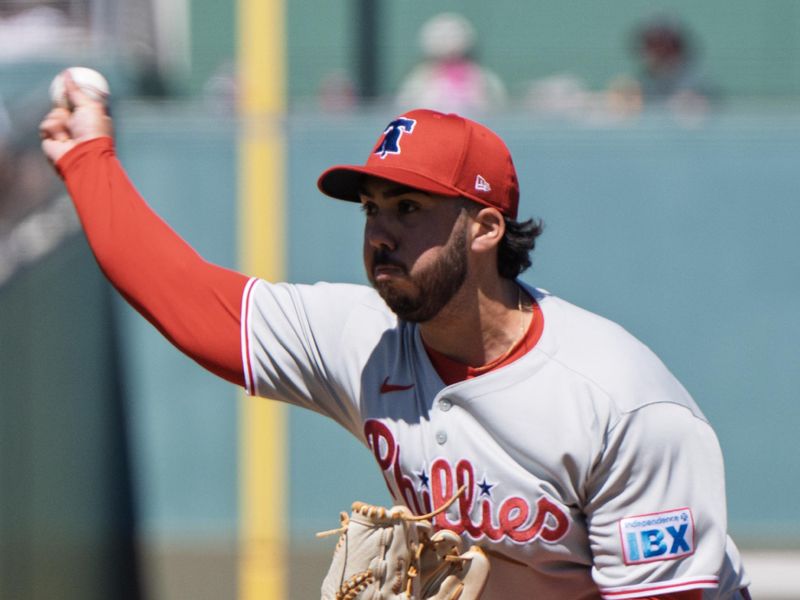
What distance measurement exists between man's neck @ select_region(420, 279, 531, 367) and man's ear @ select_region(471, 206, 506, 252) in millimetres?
91

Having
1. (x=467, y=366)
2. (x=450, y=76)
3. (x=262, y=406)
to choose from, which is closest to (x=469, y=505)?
(x=467, y=366)

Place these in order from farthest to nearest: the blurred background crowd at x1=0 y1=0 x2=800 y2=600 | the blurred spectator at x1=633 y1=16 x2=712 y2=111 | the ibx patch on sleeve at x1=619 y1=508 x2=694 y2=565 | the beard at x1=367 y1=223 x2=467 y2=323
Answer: the blurred spectator at x1=633 y1=16 x2=712 y2=111, the blurred background crowd at x1=0 y1=0 x2=800 y2=600, the beard at x1=367 y1=223 x2=467 y2=323, the ibx patch on sleeve at x1=619 y1=508 x2=694 y2=565

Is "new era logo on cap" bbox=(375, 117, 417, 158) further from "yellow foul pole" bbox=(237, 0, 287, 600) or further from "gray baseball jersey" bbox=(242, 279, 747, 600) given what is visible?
"yellow foul pole" bbox=(237, 0, 287, 600)

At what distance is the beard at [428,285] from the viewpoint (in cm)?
267

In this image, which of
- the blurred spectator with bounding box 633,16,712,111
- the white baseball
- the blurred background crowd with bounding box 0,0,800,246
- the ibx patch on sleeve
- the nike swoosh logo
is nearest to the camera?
the ibx patch on sleeve

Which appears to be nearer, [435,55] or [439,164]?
[439,164]

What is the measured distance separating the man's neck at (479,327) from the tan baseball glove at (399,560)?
36 centimetres

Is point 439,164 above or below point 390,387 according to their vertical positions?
above

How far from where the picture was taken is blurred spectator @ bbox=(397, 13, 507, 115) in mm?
7625

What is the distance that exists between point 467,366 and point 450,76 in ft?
17.2

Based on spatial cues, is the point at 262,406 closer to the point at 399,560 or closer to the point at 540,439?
the point at 399,560

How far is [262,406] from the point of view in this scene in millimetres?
7184

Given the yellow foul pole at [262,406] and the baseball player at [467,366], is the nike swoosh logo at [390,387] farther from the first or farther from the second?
the yellow foul pole at [262,406]

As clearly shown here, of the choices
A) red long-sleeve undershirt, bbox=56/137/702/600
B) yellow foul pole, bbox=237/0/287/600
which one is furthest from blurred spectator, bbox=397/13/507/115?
red long-sleeve undershirt, bbox=56/137/702/600
